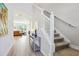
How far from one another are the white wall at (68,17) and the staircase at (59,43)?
0.45ft

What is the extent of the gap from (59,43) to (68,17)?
0.62 m

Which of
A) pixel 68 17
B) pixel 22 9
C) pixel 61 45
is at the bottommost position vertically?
pixel 61 45

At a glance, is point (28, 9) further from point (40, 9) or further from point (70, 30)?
point (70, 30)

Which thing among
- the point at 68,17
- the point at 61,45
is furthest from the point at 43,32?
the point at 68,17

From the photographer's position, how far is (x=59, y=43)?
96.3 inches

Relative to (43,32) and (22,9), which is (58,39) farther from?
(22,9)

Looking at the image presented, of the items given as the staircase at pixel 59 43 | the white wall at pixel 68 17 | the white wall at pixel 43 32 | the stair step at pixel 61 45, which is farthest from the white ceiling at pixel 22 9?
the stair step at pixel 61 45

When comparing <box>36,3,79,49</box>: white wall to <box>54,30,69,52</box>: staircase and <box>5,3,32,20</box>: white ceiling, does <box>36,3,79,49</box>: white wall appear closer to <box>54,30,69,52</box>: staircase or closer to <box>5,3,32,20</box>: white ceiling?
<box>54,30,69,52</box>: staircase

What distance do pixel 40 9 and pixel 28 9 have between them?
26 cm

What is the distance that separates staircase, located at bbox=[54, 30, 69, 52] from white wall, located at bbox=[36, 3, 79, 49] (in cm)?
14

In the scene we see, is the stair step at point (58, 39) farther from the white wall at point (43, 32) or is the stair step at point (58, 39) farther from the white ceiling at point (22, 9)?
the white ceiling at point (22, 9)

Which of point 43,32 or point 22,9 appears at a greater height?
point 22,9

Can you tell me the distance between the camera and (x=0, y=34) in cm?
205

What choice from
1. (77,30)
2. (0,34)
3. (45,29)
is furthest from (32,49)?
(77,30)
